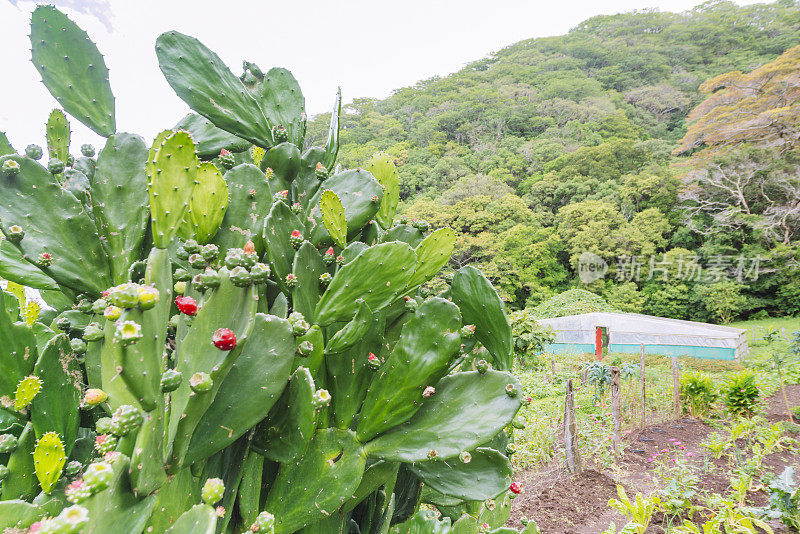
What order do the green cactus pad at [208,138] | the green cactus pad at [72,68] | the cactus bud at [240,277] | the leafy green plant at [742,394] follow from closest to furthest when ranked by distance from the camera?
the cactus bud at [240,277] → the green cactus pad at [72,68] → the green cactus pad at [208,138] → the leafy green plant at [742,394]

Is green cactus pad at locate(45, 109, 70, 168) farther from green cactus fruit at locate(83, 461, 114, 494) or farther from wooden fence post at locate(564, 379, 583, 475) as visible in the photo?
wooden fence post at locate(564, 379, 583, 475)

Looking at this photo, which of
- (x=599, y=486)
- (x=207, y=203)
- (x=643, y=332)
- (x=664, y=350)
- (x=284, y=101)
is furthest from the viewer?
(x=643, y=332)

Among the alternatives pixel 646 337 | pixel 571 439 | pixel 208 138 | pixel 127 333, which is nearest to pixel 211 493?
pixel 127 333

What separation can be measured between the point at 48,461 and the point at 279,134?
0.50 metres

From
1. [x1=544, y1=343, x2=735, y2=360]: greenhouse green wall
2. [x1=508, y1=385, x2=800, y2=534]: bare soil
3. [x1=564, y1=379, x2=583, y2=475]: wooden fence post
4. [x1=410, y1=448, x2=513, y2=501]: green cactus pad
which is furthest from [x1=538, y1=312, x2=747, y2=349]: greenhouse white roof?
[x1=410, y1=448, x2=513, y2=501]: green cactus pad

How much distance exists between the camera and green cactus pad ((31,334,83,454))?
377 millimetres

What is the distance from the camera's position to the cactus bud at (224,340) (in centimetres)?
32

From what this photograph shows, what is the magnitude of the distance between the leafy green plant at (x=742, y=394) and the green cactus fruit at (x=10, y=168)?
20.0ft

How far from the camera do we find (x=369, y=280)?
0.51 m

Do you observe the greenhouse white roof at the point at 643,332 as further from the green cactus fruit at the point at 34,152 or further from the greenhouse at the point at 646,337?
the green cactus fruit at the point at 34,152

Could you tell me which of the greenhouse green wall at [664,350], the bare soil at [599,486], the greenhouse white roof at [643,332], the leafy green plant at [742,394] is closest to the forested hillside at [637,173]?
the greenhouse white roof at [643,332]

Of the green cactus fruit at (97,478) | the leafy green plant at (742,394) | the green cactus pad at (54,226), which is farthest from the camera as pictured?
the leafy green plant at (742,394)

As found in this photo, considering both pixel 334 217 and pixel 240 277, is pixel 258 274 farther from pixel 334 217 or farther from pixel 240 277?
A: pixel 334 217

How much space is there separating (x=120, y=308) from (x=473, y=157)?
24.1m
